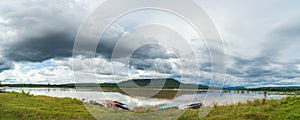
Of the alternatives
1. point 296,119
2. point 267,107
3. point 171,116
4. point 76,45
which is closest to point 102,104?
point 171,116

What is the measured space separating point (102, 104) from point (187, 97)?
9.27 metres

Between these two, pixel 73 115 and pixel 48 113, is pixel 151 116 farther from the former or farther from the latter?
pixel 48 113

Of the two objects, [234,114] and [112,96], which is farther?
[112,96]

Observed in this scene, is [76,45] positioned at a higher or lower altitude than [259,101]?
higher

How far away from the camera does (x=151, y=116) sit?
12188mm

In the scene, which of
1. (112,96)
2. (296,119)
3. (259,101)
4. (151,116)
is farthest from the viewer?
(112,96)

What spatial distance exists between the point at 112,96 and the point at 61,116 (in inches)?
329

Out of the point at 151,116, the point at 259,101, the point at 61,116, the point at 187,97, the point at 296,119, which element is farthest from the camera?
the point at 187,97

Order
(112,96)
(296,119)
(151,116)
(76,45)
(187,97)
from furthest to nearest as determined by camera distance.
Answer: (187,97) → (112,96) → (151,116) → (296,119) → (76,45)

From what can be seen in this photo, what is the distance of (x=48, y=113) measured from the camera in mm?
11695

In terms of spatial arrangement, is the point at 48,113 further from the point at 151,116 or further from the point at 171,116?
the point at 171,116

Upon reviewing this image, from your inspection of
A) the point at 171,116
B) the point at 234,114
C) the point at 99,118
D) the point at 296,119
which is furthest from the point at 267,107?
the point at 99,118

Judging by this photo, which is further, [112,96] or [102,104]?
[112,96]

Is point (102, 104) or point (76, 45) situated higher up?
point (76, 45)
